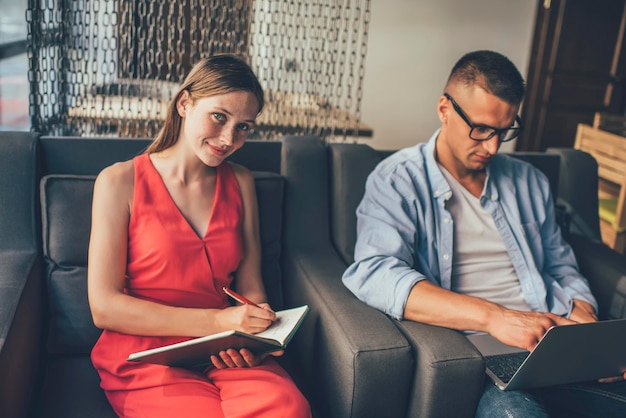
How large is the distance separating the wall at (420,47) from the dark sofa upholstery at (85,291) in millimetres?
2703

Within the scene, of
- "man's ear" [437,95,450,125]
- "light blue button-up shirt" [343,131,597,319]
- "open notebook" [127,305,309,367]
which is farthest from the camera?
"man's ear" [437,95,450,125]

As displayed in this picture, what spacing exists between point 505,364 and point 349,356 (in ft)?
1.25

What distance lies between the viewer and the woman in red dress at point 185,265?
1.34 metres

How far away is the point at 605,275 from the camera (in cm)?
193

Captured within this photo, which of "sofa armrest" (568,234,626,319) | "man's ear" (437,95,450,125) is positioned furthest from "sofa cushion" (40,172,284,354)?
"sofa armrest" (568,234,626,319)

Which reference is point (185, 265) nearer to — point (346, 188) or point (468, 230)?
point (346, 188)

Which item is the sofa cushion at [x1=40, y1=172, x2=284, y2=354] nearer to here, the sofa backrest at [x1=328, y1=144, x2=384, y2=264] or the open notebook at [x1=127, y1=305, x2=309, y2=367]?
the open notebook at [x1=127, y1=305, x2=309, y2=367]

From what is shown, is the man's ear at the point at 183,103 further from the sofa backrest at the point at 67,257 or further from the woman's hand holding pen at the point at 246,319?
the woman's hand holding pen at the point at 246,319

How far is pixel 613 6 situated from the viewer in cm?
483

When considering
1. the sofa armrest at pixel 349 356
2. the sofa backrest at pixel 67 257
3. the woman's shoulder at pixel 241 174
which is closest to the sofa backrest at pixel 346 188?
the sofa armrest at pixel 349 356

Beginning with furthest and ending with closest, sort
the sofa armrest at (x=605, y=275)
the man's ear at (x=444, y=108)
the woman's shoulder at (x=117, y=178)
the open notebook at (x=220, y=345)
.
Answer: the sofa armrest at (x=605, y=275) → the man's ear at (x=444, y=108) → the woman's shoulder at (x=117, y=178) → the open notebook at (x=220, y=345)

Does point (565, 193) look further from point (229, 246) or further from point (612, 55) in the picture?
point (612, 55)

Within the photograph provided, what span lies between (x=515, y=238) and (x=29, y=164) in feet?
4.53

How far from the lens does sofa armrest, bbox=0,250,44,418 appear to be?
1.26m
